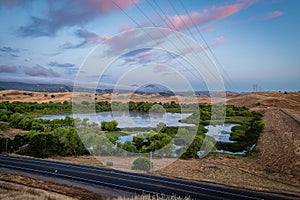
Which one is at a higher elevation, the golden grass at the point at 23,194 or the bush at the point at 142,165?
the golden grass at the point at 23,194

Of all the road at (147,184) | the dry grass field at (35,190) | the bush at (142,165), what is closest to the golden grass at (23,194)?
the dry grass field at (35,190)

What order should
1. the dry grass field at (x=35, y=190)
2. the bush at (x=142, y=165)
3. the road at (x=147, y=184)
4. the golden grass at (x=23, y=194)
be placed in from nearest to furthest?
the golden grass at (x=23, y=194) < the dry grass field at (x=35, y=190) < the road at (x=147, y=184) < the bush at (x=142, y=165)

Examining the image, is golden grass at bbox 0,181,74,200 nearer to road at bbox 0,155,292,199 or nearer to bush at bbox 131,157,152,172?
road at bbox 0,155,292,199

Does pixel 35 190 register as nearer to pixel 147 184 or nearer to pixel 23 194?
pixel 23 194

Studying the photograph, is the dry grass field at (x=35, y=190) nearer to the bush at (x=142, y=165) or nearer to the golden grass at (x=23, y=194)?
the golden grass at (x=23, y=194)

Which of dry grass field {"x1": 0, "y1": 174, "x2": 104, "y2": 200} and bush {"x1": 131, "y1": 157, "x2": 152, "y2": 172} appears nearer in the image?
dry grass field {"x1": 0, "y1": 174, "x2": 104, "y2": 200}

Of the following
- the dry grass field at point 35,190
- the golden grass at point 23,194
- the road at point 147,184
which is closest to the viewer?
the golden grass at point 23,194

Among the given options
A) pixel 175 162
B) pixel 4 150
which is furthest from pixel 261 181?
pixel 4 150

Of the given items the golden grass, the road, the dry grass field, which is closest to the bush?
the road

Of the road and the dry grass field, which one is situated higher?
the dry grass field

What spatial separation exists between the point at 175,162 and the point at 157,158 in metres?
3.52

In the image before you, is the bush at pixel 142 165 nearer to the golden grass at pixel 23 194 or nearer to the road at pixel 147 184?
the road at pixel 147 184

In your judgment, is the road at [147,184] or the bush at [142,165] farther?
the bush at [142,165]

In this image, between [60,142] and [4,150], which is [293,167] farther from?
[4,150]
